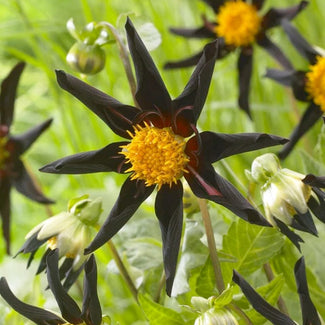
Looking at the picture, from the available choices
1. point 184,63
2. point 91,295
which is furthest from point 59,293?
point 184,63

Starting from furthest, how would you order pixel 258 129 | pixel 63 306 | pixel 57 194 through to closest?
pixel 57 194
pixel 258 129
pixel 63 306

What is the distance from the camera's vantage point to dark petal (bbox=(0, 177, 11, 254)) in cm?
74

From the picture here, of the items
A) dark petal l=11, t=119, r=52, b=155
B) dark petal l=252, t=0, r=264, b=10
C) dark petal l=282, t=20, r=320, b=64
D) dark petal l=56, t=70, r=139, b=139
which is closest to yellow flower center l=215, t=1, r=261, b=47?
dark petal l=252, t=0, r=264, b=10

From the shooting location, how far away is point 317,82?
0.66 metres

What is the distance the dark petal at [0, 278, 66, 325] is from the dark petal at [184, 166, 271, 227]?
0.39 ft

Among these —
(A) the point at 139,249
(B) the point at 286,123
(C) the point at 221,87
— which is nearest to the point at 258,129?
(B) the point at 286,123

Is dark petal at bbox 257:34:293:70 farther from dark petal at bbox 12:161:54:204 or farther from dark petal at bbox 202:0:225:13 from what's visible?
dark petal at bbox 12:161:54:204

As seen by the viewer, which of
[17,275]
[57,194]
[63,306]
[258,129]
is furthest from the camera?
[57,194]

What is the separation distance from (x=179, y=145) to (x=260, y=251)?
94 millimetres

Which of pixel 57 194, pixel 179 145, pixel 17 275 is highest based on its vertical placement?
pixel 179 145

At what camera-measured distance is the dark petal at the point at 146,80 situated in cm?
43

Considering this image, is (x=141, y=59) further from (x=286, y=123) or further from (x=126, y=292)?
(x=286, y=123)

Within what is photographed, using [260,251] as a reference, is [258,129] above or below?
below

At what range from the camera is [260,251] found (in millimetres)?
483
